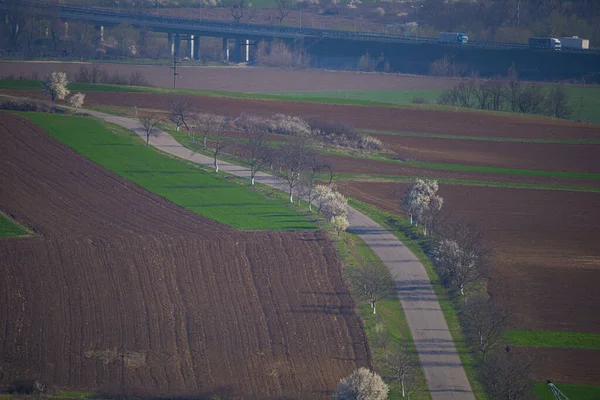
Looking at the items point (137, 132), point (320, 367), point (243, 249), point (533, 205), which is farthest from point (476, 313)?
point (137, 132)

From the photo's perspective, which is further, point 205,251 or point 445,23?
point 445,23

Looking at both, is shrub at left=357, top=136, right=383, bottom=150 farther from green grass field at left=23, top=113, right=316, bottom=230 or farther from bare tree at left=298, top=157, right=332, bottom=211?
green grass field at left=23, top=113, right=316, bottom=230

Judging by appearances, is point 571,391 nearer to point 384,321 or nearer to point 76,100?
point 384,321

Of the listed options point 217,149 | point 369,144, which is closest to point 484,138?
point 369,144

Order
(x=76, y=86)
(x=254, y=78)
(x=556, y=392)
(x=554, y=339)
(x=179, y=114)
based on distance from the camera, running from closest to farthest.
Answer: (x=556, y=392) < (x=554, y=339) < (x=179, y=114) < (x=76, y=86) < (x=254, y=78)

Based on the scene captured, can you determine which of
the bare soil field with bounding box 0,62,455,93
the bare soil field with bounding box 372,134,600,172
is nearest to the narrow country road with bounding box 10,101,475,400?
the bare soil field with bounding box 372,134,600,172

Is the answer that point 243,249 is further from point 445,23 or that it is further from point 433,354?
point 445,23

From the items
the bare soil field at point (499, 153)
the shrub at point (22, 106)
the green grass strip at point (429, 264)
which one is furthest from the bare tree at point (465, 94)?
the green grass strip at point (429, 264)

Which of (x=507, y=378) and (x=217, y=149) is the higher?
(x=217, y=149)
